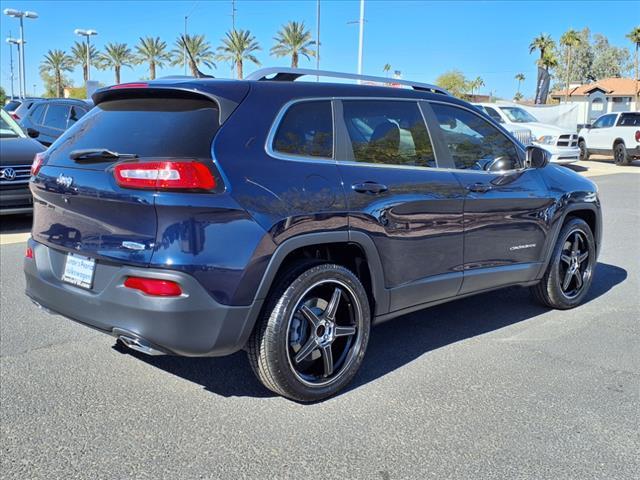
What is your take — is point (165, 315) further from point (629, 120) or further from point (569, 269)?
point (629, 120)

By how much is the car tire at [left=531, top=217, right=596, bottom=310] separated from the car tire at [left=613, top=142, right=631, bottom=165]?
1901cm

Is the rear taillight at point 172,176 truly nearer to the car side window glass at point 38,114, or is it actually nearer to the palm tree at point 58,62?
the car side window glass at point 38,114

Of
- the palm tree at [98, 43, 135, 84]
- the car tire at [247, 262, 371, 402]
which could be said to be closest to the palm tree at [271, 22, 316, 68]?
the palm tree at [98, 43, 135, 84]

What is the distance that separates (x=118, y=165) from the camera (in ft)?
10.6

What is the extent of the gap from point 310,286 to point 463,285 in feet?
4.89

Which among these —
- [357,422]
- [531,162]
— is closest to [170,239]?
[357,422]

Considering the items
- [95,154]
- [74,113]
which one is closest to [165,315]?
[95,154]

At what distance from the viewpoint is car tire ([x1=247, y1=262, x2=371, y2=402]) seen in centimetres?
340

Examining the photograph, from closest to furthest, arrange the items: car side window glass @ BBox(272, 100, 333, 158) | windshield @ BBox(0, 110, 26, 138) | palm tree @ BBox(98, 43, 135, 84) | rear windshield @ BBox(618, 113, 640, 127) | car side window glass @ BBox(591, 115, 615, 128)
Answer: car side window glass @ BBox(272, 100, 333, 158) → windshield @ BBox(0, 110, 26, 138) → rear windshield @ BBox(618, 113, 640, 127) → car side window glass @ BBox(591, 115, 615, 128) → palm tree @ BBox(98, 43, 135, 84)

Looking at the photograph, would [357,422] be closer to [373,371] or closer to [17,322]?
[373,371]

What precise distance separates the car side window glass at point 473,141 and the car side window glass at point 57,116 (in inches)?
462

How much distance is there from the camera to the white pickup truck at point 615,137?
2225cm

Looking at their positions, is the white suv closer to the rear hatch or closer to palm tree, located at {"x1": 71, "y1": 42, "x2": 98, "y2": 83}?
the rear hatch

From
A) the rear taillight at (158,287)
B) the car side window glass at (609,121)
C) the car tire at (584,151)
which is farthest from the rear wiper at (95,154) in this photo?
the car tire at (584,151)
